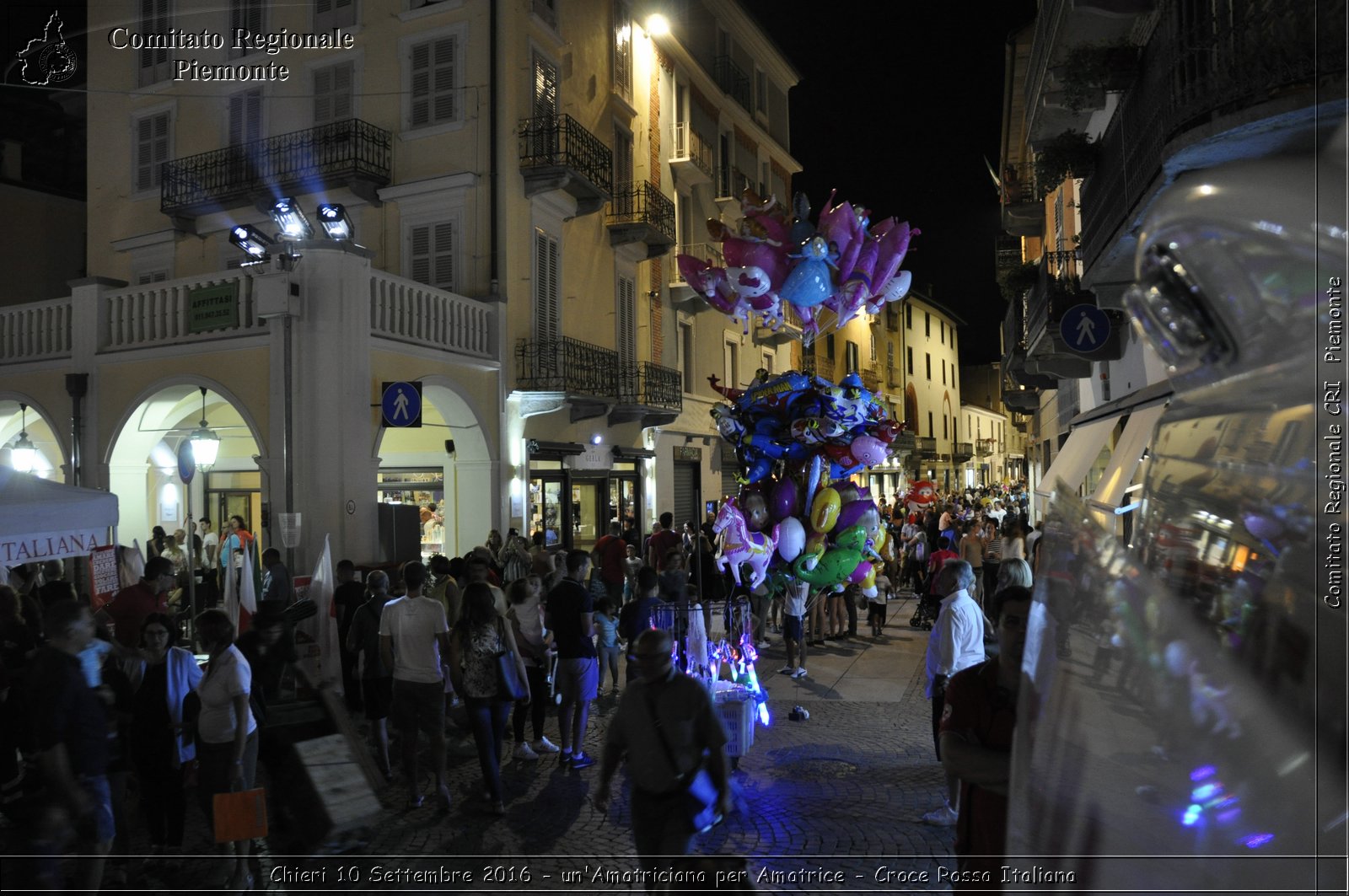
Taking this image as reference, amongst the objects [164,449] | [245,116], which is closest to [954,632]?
[164,449]

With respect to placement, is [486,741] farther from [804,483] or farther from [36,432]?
[36,432]

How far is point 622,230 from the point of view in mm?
20828

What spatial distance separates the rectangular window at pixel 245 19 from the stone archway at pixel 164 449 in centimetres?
740

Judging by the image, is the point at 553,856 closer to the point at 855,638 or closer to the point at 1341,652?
the point at 1341,652

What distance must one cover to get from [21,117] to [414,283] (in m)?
15.9

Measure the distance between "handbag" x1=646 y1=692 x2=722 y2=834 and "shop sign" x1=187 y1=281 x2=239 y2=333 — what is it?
11.8 m

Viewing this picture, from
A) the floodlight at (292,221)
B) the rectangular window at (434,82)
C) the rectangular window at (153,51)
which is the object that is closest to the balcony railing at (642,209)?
the rectangular window at (434,82)

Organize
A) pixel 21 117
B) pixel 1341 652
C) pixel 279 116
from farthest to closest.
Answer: pixel 21 117
pixel 279 116
pixel 1341 652

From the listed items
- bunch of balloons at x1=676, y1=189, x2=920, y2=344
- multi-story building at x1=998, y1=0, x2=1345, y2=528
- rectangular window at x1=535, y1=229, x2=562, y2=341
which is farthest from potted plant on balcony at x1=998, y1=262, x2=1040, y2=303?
rectangular window at x1=535, y1=229, x2=562, y2=341

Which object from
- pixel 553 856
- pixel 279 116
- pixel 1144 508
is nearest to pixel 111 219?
pixel 279 116

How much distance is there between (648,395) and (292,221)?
991 centimetres

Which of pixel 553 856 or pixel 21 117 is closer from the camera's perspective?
pixel 553 856

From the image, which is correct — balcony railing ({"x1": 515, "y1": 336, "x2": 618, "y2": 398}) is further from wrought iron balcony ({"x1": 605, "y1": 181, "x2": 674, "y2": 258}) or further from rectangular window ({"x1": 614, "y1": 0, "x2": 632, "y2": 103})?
rectangular window ({"x1": 614, "y1": 0, "x2": 632, "y2": 103})

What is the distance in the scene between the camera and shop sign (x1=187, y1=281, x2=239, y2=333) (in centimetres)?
1351
